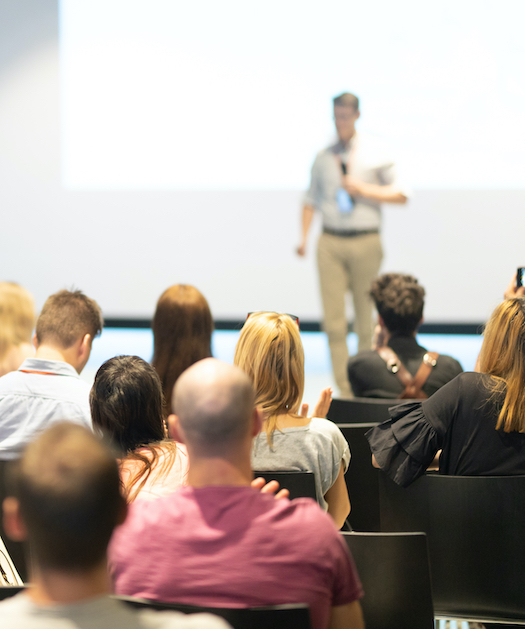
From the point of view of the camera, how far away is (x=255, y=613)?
3.16 feet

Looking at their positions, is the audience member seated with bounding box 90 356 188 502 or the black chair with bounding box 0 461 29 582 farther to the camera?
the black chair with bounding box 0 461 29 582

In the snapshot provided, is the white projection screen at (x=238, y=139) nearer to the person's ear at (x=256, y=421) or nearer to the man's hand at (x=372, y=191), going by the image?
the man's hand at (x=372, y=191)

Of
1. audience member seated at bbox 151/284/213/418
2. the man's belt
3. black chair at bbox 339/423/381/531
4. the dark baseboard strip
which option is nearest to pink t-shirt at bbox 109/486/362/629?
black chair at bbox 339/423/381/531

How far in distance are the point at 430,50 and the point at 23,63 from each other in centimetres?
411

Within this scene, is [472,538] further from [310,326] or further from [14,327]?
[310,326]

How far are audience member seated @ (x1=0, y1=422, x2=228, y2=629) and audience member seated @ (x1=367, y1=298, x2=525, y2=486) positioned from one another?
108cm

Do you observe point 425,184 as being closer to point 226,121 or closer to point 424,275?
point 424,275

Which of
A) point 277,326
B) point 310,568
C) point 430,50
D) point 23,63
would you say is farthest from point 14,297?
point 23,63

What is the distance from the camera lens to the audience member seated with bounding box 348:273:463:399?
2.79 meters

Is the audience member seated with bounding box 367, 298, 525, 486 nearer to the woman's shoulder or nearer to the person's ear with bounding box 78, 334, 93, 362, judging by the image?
the woman's shoulder

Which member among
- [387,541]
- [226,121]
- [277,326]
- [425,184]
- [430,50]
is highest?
[430,50]

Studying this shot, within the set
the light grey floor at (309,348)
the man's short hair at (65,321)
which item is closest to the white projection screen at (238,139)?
the light grey floor at (309,348)

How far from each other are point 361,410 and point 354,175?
2.81m

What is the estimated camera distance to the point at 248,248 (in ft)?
24.1
